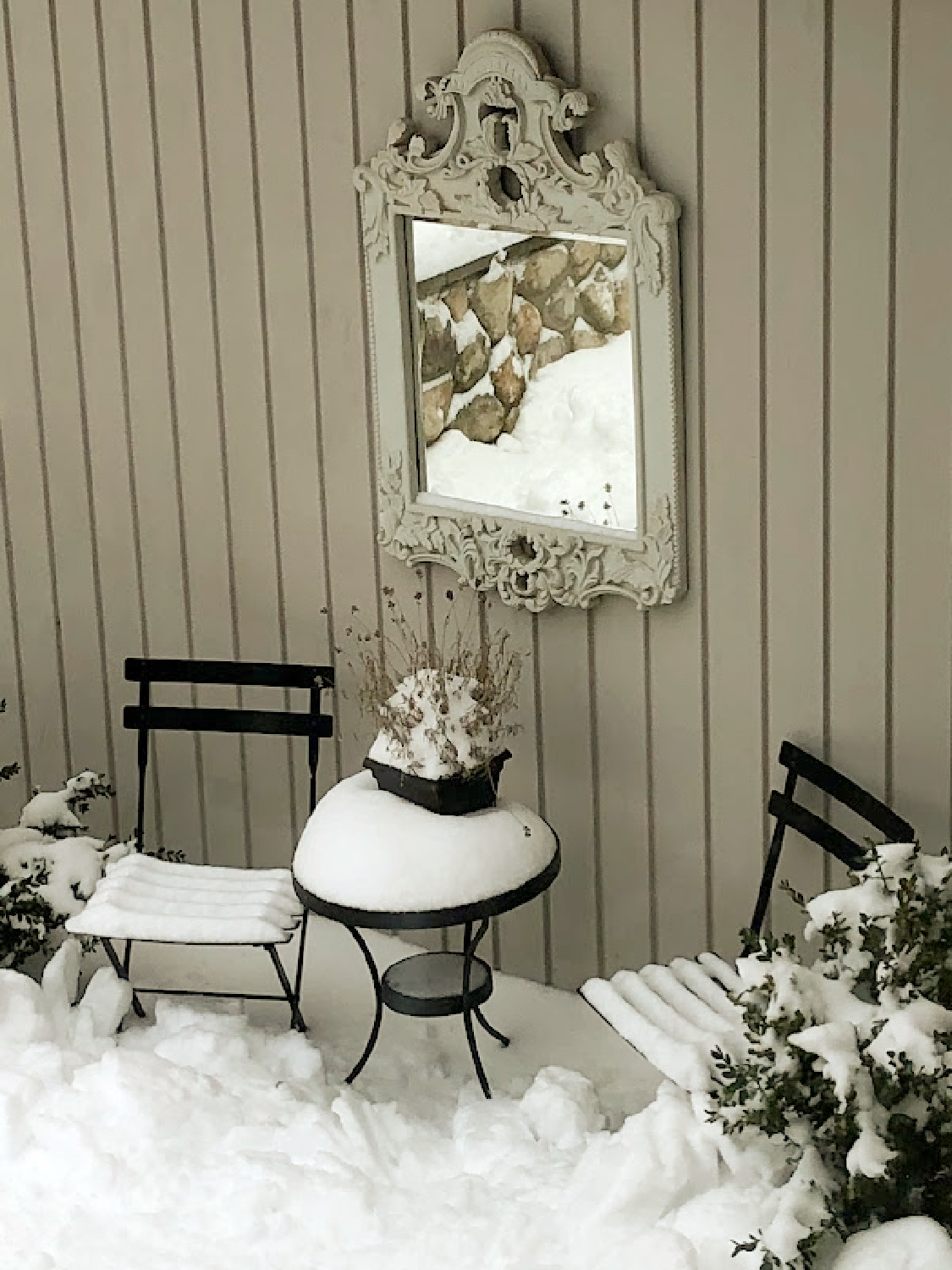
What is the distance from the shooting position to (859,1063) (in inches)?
139

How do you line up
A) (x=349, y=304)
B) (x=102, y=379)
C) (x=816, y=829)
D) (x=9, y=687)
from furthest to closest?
(x=9, y=687), (x=102, y=379), (x=349, y=304), (x=816, y=829)

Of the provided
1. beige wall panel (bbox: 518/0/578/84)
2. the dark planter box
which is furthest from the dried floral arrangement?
beige wall panel (bbox: 518/0/578/84)

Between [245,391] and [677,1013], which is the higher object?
[245,391]

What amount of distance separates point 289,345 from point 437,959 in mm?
1623

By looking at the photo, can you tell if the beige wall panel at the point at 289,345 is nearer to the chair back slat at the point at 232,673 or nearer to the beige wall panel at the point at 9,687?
the chair back slat at the point at 232,673

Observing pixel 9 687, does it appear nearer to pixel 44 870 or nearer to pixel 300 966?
pixel 44 870

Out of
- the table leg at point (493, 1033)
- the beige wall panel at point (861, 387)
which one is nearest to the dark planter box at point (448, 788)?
the table leg at point (493, 1033)

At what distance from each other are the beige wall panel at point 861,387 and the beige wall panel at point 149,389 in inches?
79.2

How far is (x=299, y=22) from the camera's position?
192 inches

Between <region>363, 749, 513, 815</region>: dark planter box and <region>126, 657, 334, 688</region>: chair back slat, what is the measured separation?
0.50m

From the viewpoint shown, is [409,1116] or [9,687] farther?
[9,687]

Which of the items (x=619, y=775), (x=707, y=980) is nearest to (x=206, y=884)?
(x=619, y=775)

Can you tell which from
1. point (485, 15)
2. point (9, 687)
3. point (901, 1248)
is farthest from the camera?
point (9, 687)

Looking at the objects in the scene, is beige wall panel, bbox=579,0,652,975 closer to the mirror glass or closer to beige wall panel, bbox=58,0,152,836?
the mirror glass
